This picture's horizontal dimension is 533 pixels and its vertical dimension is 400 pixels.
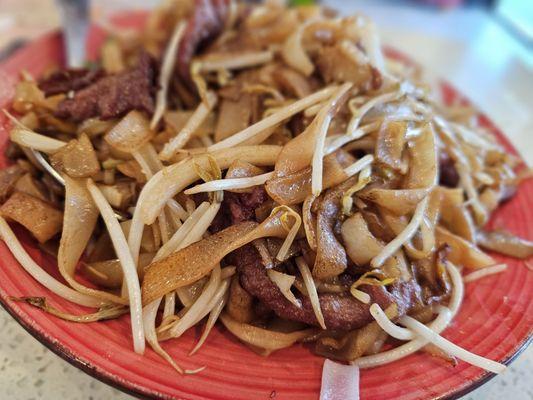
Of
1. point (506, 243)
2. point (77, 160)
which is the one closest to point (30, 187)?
point (77, 160)

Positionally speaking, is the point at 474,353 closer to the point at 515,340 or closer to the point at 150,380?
the point at 515,340

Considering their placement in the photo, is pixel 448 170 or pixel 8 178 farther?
pixel 448 170

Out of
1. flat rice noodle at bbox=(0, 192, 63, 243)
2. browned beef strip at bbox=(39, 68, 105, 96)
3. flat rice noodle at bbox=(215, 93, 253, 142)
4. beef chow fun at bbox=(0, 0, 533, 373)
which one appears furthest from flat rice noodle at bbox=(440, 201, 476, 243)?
browned beef strip at bbox=(39, 68, 105, 96)

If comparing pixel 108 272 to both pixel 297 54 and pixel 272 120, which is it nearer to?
pixel 272 120

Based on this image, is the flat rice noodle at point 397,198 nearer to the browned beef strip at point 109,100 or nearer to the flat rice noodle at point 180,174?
the flat rice noodle at point 180,174

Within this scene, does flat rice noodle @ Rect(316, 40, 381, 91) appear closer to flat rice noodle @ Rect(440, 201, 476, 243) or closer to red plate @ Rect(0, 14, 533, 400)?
flat rice noodle @ Rect(440, 201, 476, 243)

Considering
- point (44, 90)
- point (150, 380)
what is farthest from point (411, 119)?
point (44, 90)
